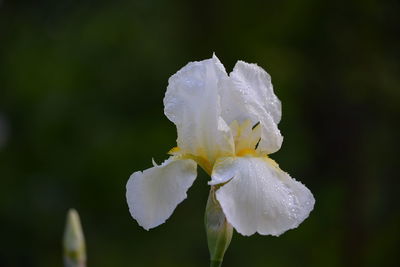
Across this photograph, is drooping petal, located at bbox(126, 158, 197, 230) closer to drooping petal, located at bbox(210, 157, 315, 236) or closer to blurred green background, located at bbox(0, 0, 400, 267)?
drooping petal, located at bbox(210, 157, 315, 236)

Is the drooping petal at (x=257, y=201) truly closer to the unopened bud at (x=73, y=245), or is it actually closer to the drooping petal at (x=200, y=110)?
the drooping petal at (x=200, y=110)

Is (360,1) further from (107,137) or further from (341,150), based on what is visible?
(107,137)

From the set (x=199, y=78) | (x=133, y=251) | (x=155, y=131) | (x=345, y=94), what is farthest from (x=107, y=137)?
(x=199, y=78)

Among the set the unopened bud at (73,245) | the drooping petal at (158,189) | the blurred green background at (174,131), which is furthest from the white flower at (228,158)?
the blurred green background at (174,131)

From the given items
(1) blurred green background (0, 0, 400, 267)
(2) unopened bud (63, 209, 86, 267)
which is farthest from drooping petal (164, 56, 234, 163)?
(1) blurred green background (0, 0, 400, 267)

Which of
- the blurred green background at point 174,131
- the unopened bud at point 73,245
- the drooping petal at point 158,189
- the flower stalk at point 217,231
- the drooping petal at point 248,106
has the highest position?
the drooping petal at point 248,106

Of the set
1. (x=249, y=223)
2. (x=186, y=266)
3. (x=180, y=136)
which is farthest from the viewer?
(x=186, y=266)

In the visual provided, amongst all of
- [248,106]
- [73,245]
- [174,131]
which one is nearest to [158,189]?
[248,106]
